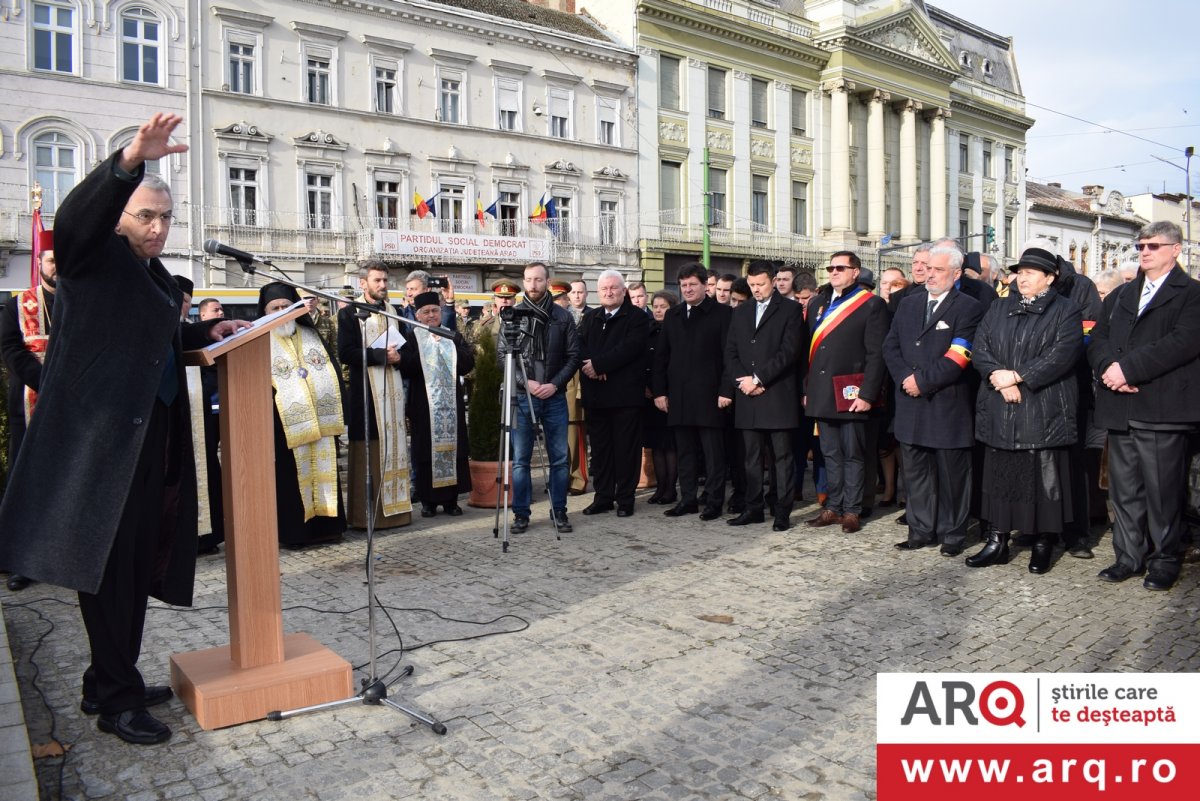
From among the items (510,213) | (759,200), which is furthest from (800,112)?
(510,213)

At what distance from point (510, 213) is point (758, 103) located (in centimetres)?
1319

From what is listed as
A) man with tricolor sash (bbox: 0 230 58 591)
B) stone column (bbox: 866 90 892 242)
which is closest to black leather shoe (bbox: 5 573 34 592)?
man with tricolor sash (bbox: 0 230 58 591)

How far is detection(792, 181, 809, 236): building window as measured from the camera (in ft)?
137

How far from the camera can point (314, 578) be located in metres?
6.13

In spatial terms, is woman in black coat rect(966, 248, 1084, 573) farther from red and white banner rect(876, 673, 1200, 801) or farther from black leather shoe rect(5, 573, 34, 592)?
black leather shoe rect(5, 573, 34, 592)

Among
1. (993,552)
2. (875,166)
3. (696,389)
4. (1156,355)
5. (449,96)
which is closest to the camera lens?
(1156,355)

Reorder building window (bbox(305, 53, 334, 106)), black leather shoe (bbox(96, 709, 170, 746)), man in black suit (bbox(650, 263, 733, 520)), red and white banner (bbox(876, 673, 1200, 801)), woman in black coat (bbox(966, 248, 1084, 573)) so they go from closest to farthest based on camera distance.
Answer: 1. red and white banner (bbox(876, 673, 1200, 801))
2. black leather shoe (bbox(96, 709, 170, 746))
3. woman in black coat (bbox(966, 248, 1084, 573))
4. man in black suit (bbox(650, 263, 733, 520))
5. building window (bbox(305, 53, 334, 106))

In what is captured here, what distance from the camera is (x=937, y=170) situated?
47531 mm

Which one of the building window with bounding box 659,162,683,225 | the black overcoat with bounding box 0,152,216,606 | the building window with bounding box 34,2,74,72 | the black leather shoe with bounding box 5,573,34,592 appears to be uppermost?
the building window with bounding box 34,2,74,72

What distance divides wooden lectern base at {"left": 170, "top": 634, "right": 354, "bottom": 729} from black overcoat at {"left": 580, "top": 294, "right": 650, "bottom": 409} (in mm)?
4609

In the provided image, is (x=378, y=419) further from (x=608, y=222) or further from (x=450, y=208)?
(x=608, y=222)

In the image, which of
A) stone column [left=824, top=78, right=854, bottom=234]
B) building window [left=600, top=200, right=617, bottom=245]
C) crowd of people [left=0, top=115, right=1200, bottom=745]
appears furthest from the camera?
stone column [left=824, top=78, right=854, bottom=234]

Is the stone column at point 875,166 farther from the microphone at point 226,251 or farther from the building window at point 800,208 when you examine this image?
the microphone at point 226,251

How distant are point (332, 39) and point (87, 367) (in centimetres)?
2877
